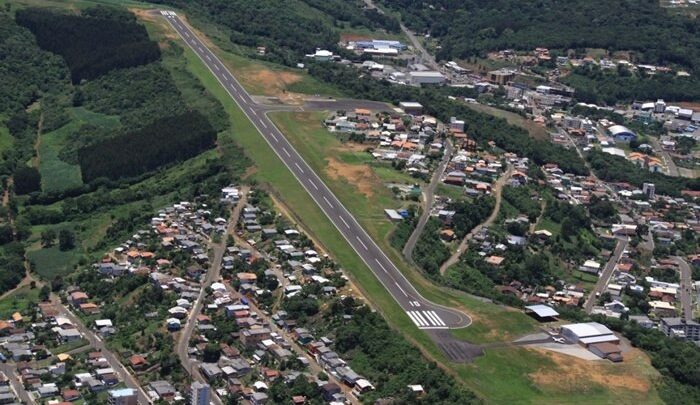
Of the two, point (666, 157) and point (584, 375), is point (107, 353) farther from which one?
point (666, 157)

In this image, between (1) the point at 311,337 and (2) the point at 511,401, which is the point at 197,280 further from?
(2) the point at 511,401

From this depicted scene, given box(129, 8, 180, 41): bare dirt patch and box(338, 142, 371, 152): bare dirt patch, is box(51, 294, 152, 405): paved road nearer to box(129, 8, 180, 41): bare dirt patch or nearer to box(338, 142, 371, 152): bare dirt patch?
box(338, 142, 371, 152): bare dirt patch

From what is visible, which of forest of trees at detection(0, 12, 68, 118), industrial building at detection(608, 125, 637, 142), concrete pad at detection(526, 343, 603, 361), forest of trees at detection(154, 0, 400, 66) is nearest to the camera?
concrete pad at detection(526, 343, 603, 361)

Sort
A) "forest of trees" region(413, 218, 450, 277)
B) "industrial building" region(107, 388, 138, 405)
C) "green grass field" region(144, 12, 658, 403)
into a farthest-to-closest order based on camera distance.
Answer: "forest of trees" region(413, 218, 450, 277)
"green grass field" region(144, 12, 658, 403)
"industrial building" region(107, 388, 138, 405)

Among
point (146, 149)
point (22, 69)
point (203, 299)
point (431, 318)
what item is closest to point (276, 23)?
point (22, 69)

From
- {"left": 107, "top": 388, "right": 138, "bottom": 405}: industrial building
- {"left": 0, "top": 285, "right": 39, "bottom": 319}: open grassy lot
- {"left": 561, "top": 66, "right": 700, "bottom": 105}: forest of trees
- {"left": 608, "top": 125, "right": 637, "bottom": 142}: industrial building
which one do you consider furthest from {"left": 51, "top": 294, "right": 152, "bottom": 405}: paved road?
{"left": 561, "top": 66, "right": 700, "bottom": 105}: forest of trees

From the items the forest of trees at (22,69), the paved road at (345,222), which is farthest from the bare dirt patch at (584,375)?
the forest of trees at (22,69)

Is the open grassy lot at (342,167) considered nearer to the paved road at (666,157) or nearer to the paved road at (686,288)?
the paved road at (686,288)

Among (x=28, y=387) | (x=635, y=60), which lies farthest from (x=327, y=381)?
(x=635, y=60)
